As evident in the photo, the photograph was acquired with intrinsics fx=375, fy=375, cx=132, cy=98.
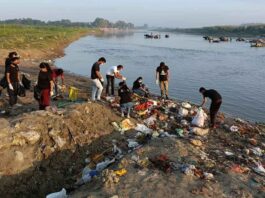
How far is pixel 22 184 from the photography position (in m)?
8.70

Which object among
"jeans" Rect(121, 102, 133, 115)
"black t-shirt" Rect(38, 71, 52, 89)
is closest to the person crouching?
"black t-shirt" Rect(38, 71, 52, 89)

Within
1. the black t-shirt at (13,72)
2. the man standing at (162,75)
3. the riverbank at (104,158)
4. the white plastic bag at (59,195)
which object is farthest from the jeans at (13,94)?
the man standing at (162,75)

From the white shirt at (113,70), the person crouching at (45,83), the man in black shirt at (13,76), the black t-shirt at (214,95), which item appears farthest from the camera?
the white shirt at (113,70)

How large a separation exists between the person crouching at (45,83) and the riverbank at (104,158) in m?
0.53

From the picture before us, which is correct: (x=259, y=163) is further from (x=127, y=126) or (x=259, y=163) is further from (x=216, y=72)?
(x=216, y=72)

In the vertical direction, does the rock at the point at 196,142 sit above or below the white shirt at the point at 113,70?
below

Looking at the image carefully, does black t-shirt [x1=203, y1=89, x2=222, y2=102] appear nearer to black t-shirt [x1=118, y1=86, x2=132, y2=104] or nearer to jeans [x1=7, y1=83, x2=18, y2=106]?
black t-shirt [x1=118, y1=86, x2=132, y2=104]

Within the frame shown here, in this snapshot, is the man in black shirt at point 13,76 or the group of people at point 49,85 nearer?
the group of people at point 49,85

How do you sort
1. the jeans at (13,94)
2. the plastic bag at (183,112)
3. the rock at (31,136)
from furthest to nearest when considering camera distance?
the plastic bag at (183,112) → the jeans at (13,94) → the rock at (31,136)

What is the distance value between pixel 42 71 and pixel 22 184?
11.1ft

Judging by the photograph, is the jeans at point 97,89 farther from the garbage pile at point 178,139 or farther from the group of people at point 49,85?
the garbage pile at point 178,139

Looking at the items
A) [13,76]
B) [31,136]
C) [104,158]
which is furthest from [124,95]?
[31,136]

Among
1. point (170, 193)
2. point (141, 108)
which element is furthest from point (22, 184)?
point (141, 108)

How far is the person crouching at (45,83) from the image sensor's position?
10633 mm
